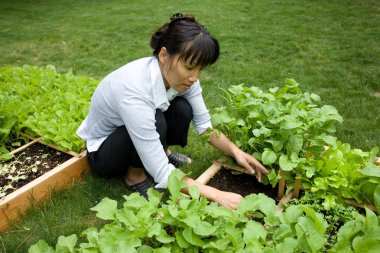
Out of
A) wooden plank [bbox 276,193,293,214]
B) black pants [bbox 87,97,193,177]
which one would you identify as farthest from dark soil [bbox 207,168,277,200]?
black pants [bbox 87,97,193,177]

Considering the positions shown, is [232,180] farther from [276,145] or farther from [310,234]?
[310,234]

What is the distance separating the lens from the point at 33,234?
2152 millimetres

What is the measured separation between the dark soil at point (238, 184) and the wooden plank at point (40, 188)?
39.5 inches

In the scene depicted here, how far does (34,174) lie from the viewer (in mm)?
2520

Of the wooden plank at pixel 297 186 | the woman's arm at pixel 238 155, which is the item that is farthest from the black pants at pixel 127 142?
the wooden plank at pixel 297 186

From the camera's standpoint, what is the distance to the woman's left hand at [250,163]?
6.71 feet

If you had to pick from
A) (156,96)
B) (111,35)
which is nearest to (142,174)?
(156,96)

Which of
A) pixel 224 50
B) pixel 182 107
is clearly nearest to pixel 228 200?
pixel 182 107

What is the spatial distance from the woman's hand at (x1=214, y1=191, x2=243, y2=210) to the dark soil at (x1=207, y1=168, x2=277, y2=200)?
0.47 m

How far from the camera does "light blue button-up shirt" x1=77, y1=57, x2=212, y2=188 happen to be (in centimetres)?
187

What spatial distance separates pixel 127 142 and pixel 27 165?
0.91 m

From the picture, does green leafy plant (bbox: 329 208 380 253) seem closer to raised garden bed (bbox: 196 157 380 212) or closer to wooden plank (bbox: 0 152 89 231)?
raised garden bed (bbox: 196 157 380 212)

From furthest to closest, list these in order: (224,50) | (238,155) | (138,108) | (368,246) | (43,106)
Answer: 1. (224,50)
2. (43,106)
3. (238,155)
4. (138,108)
5. (368,246)

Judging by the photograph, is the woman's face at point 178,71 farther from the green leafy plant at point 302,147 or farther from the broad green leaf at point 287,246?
the broad green leaf at point 287,246
